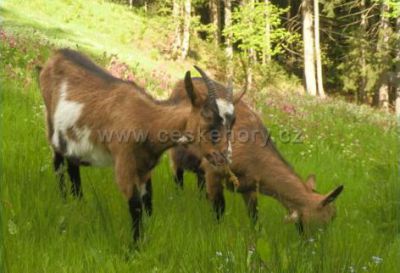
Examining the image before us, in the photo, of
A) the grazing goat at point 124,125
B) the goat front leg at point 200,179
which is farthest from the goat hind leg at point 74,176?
the goat front leg at point 200,179

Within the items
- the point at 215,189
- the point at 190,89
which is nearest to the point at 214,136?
the point at 190,89

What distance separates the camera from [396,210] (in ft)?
19.0

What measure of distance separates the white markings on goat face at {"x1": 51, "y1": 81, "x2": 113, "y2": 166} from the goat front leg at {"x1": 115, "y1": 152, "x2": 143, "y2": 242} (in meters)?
0.43

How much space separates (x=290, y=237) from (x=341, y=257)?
1.25 metres

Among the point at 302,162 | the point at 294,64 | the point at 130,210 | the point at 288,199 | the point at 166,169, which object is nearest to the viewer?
the point at 130,210

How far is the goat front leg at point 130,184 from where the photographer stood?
435 centimetres

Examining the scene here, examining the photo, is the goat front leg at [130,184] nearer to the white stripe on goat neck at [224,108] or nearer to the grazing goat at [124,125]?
the grazing goat at [124,125]

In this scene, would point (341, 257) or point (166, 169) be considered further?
point (166, 169)

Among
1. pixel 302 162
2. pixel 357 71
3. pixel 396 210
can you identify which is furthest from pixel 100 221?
pixel 357 71

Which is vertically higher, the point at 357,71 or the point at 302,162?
the point at 357,71

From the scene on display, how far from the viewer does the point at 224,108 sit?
4.15m

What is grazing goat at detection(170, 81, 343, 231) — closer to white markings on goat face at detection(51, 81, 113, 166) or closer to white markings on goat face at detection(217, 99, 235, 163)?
white markings on goat face at detection(217, 99, 235, 163)

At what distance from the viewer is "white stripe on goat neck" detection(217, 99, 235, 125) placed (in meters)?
4.11

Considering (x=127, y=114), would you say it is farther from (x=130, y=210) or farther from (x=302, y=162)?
(x=302, y=162)
